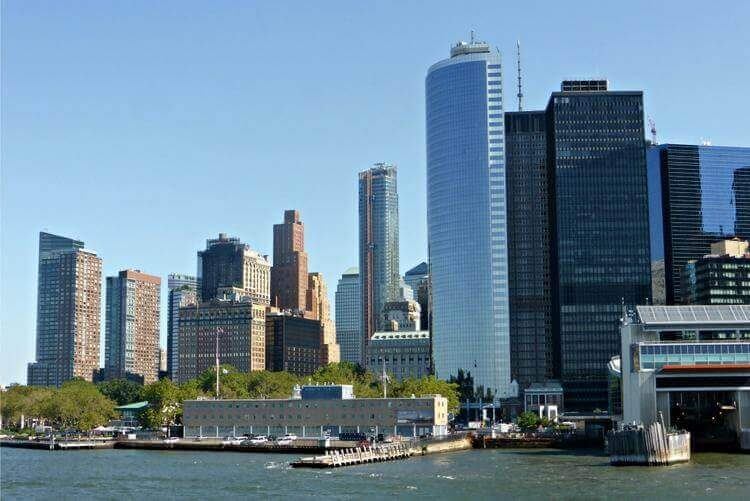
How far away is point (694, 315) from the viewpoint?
167500 millimetres

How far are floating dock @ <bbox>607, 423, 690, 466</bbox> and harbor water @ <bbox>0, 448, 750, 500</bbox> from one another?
6.84 feet

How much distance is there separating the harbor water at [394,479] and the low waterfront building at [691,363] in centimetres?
979

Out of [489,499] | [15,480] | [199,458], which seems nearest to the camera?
[489,499]

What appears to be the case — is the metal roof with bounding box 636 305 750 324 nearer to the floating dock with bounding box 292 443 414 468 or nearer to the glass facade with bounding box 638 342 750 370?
the glass facade with bounding box 638 342 750 370

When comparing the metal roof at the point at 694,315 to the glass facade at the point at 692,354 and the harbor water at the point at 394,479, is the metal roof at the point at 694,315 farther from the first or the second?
the harbor water at the point at 394,479

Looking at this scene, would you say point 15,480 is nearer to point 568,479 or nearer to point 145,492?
point 145,492

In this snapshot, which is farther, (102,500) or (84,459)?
(84,459)

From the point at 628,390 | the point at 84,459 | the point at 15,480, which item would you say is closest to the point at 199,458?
the point at 84,459

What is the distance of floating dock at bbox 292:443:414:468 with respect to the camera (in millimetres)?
149250

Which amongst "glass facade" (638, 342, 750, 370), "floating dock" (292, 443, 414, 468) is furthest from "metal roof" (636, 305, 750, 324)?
"floating dock" (292, 443, 414, 468)

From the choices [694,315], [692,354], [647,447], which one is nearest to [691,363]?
[692,354]

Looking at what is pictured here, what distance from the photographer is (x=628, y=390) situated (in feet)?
539

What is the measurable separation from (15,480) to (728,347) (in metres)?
102

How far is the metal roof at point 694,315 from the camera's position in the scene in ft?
543
